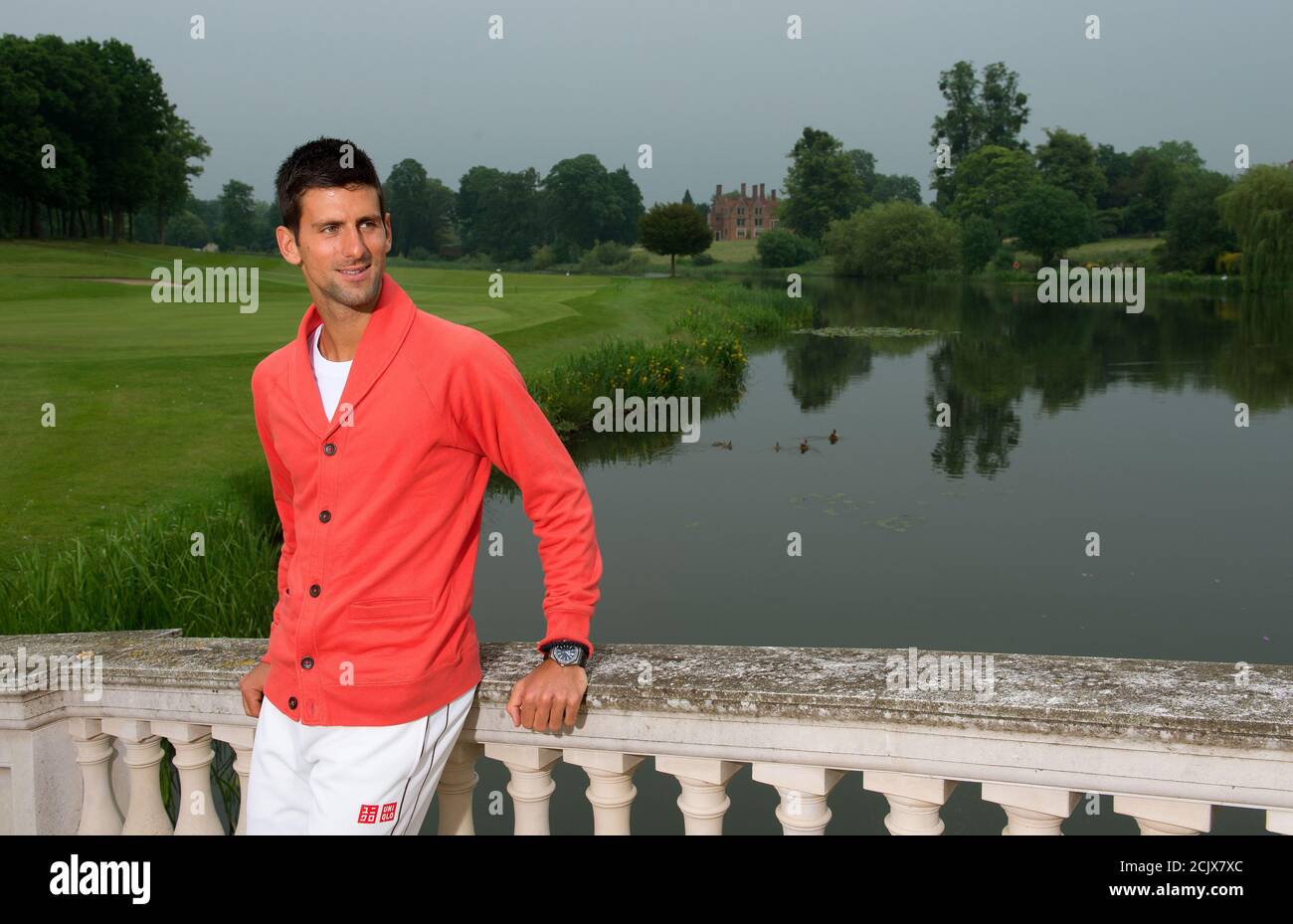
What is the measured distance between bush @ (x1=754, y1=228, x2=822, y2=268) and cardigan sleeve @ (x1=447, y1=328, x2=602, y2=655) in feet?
287

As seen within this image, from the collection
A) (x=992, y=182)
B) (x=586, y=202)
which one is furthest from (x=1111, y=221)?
(x=586, y=202)

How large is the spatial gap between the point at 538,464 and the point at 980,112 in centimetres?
9919

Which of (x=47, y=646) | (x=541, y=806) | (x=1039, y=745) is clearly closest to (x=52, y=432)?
(x=47, y=646)

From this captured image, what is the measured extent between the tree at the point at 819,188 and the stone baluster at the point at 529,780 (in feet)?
317

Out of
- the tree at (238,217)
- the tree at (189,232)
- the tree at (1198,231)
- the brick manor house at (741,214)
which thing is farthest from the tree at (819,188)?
the tree at (189,232)

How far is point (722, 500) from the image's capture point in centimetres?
1505

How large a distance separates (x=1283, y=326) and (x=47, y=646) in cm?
4155

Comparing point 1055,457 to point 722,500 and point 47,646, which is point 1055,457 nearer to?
point 722,500

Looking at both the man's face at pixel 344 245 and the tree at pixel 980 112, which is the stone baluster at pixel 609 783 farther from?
the tree at pixel 980 112

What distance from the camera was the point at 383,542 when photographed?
2.39 m

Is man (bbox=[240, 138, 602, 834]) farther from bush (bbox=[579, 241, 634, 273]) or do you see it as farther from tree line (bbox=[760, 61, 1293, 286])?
bush (bbox=[579, 241, 634, 273])

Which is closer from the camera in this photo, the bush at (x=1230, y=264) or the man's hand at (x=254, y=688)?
the man's hand at (x=254, y=688)

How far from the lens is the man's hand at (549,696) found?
2.46 meters

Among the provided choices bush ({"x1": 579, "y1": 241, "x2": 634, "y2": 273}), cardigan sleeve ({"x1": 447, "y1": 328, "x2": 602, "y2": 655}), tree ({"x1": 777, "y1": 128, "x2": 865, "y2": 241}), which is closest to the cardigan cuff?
cardigan sleeve ({"x1": 447, "y1": 328, "x2": 602, "y2": 655})
